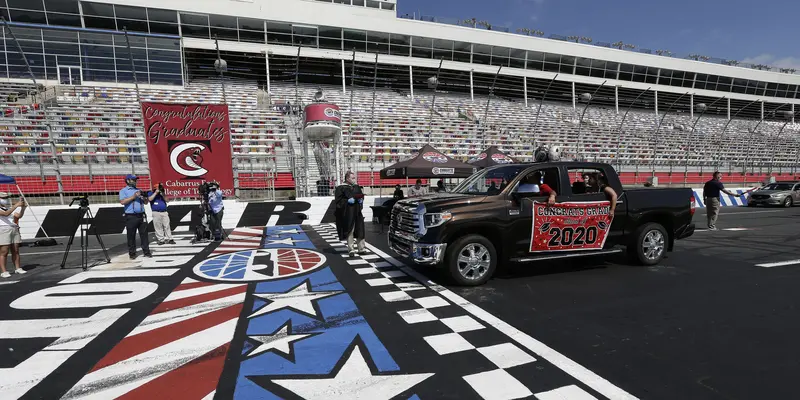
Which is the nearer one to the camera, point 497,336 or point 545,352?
point 545,352

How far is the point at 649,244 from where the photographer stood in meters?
5.93

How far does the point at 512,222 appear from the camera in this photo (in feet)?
16.4

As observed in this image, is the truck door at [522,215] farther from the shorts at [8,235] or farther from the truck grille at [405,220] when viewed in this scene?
the shorts at [8,235]

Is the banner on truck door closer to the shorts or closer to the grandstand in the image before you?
the shorts

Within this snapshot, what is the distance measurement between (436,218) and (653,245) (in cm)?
413

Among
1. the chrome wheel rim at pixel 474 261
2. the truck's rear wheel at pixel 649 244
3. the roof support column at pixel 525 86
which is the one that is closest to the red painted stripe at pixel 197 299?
the chrome wheel rim at pixel 474 261

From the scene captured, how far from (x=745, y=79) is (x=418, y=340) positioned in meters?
61.8

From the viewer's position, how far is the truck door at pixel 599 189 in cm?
543

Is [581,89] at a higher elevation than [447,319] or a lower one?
higher

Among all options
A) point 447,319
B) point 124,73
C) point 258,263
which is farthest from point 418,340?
point 124,73

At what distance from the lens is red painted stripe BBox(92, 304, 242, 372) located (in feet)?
10.1

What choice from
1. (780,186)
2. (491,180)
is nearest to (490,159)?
(491,180)

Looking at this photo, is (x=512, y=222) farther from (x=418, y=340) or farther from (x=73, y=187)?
(x=73, y=187)

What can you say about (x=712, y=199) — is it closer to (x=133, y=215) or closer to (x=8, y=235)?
(x=133, y=215)
